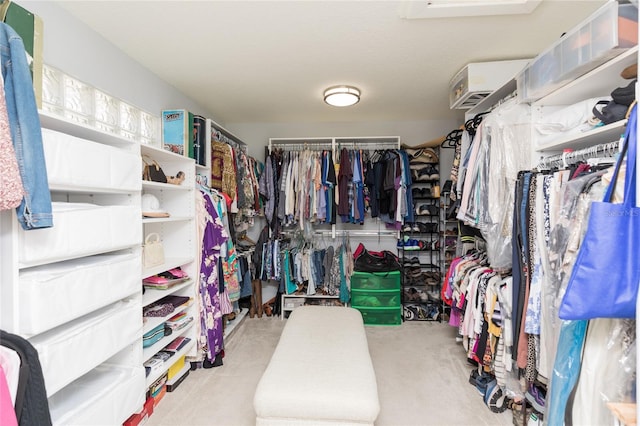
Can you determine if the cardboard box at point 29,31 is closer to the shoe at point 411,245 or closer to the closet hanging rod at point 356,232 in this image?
the closet hanging rod at point 356,232

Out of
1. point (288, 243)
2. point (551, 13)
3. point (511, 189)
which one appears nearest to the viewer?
point (551, 13)

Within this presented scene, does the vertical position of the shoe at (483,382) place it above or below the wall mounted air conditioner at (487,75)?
below

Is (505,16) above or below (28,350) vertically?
above

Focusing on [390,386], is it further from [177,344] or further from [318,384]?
[177,344]

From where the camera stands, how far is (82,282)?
A: 1.32m

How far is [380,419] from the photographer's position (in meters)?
1.84

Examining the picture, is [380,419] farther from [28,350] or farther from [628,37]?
[628,37]

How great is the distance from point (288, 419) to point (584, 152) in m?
1.84

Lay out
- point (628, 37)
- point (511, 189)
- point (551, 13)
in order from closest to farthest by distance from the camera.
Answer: point (628, 37) → point (551, 13) → point (511, 189)

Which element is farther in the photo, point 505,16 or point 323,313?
point 323,313

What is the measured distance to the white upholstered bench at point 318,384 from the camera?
1.35 metres

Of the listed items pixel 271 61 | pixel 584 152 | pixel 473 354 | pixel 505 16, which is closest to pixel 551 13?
pixel 505 16

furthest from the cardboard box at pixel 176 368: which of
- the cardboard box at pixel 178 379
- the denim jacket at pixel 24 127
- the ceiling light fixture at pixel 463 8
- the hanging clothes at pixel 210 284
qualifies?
the ceiling light fixture at pixel 463 8

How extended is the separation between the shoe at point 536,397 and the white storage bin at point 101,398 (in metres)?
2.13
